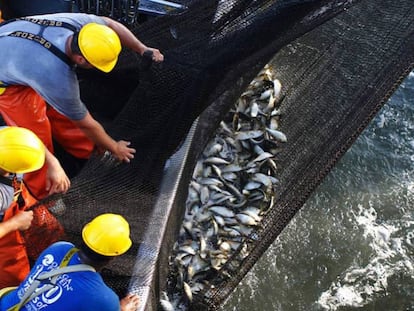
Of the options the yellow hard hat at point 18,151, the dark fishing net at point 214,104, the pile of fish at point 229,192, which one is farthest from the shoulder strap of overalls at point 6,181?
the pile of fish at point 229,192

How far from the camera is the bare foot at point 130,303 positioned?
338 centimetres

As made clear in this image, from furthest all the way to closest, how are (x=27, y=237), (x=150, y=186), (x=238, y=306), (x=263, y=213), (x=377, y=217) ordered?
1. (x=377, y=217)
2. (x=238, y=306)
3. (x=263, y=213)
4. (x=150, y=186)
5. (x=27, y=237)

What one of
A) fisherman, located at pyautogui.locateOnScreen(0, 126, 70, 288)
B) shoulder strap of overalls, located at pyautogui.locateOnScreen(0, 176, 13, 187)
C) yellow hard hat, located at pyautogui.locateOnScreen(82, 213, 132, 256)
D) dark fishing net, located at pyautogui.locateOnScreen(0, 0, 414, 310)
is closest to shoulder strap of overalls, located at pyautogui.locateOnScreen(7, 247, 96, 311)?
yellow hard hat, located at pyautogui.locateOnScreen(82, 213, 132, 256)

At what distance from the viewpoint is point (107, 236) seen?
280cm

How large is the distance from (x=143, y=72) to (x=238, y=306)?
2.29 meters

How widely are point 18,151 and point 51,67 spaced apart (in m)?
0.85

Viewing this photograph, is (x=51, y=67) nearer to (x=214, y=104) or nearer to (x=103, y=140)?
(x=103, y=140)

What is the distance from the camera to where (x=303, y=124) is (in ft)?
14.8

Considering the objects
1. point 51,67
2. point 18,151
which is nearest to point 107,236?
point 18,151

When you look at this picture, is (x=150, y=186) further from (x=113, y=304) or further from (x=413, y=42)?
(x=413, y=42)

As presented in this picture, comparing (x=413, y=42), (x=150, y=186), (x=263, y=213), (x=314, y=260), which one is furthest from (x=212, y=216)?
A: (x=413, y=42)

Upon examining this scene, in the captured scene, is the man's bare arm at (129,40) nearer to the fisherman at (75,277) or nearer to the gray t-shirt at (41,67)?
the gray t-shirt at (41,67)

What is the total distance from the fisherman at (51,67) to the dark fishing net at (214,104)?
284 mm

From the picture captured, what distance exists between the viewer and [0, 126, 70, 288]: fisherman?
9.55ft
